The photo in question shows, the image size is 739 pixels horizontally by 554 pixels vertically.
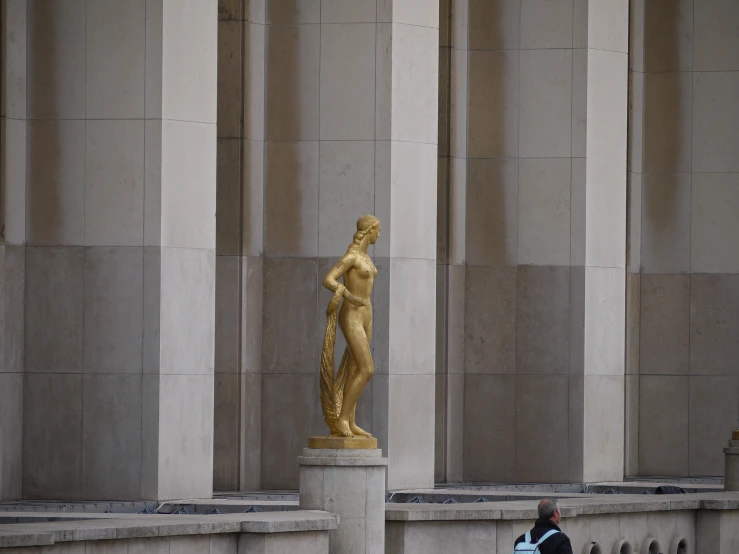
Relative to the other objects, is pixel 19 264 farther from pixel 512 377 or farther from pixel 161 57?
pixel 512 377

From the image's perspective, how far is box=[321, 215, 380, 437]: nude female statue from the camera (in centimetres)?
1788

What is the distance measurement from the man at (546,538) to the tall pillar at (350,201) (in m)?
10.3

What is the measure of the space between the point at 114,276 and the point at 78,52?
2929 mm

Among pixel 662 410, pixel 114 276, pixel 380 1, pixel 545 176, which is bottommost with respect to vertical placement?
pixel 662 410

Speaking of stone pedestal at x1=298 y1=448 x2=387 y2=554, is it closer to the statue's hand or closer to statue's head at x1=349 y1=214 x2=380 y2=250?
the statue's hand

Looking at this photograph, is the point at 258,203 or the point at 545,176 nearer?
the point at 258,203

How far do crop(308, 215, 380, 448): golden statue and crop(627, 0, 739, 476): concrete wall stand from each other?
14257mm

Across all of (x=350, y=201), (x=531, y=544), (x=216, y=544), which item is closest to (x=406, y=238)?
(x=350, y=201)

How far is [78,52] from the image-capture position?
21.9m

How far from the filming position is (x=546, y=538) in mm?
13711

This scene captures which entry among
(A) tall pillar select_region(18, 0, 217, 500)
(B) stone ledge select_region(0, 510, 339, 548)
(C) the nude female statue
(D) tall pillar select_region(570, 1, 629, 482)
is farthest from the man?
(D) tall pillar select_region(570, 1, 629, 482)

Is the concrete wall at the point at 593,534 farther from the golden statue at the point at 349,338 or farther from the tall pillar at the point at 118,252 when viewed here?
the tall pillar at the point at 118,252

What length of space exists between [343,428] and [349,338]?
100cm

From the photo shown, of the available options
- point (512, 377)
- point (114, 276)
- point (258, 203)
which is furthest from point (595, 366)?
point (114, 276)
